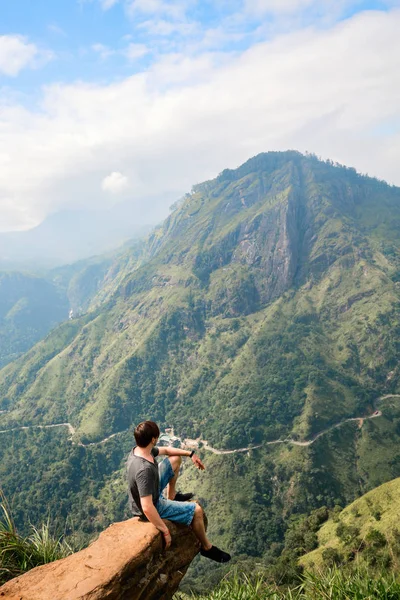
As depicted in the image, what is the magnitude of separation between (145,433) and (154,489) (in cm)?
133

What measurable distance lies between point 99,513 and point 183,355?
8619cm

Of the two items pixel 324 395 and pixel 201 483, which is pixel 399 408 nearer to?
pixel 324 395

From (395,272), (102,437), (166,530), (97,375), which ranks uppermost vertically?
(166,530)

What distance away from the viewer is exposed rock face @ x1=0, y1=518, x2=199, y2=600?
7285 mm

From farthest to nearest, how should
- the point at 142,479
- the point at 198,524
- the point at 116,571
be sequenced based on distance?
the point at 198,524 → the point at 142,479 → the point at 116,571

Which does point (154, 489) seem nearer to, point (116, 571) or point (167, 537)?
point (167, 537)

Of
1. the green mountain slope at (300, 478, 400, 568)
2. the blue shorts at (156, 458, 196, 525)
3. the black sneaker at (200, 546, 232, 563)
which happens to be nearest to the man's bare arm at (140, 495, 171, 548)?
the blue shorts at (156, 458, 196, 525)

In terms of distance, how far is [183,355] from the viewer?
185375mm

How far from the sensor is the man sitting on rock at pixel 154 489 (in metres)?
8.33

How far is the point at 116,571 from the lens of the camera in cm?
755

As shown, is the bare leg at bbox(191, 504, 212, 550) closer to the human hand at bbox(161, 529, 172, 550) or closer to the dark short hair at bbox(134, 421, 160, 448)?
the human hand at bbox(161, 529, 172, 550)

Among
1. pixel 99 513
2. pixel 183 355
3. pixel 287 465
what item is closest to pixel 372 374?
pixel 287 465

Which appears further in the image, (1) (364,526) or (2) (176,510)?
(1) (364,526)

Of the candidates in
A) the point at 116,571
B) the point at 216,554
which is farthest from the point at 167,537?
the point at 216,554
